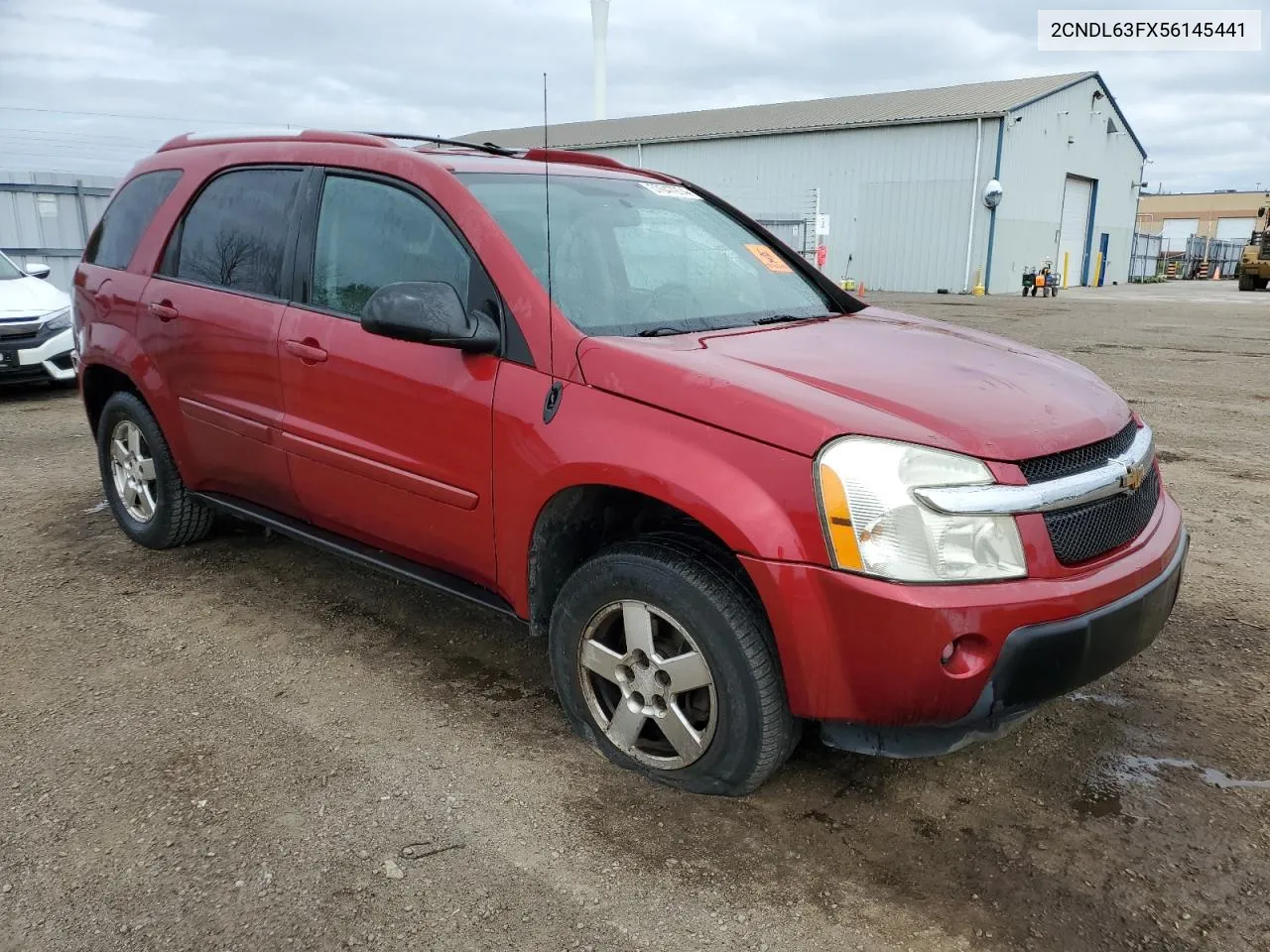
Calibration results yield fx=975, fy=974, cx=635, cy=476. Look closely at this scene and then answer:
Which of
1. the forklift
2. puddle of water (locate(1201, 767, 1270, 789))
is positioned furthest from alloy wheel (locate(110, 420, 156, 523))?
the forklift

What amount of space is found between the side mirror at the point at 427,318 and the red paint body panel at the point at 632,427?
10 cm

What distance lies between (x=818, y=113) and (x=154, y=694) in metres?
32.6

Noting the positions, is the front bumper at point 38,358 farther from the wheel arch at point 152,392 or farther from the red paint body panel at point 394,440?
the red paint body panel at point 394,440

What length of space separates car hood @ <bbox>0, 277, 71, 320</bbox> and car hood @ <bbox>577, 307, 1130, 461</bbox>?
7.88m

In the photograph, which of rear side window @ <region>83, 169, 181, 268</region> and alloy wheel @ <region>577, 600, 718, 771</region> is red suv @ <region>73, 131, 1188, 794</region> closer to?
alloy wheel @ <region>577, 600, 718, 771</region>

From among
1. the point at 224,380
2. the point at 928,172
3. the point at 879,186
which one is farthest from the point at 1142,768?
the point at 879,186

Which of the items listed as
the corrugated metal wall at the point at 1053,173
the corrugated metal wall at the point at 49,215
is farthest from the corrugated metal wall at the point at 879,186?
the corrugated metal wall at the point at 49,215

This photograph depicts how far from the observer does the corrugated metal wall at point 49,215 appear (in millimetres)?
13258

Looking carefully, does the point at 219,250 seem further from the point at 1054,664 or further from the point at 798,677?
the point at 1054,664

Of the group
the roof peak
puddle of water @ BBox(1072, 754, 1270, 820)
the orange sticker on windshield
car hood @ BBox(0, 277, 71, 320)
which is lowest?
puddle of water @ BBox(1072, 754, 1270, 820)

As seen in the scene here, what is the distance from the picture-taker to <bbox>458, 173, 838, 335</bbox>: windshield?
9.73ft

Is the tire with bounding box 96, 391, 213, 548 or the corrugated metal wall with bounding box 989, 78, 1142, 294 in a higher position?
the corrugated metal wall with bounding box 989, 78, 1142, 294

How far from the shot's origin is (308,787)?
8.86 feet

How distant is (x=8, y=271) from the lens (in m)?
9.43
